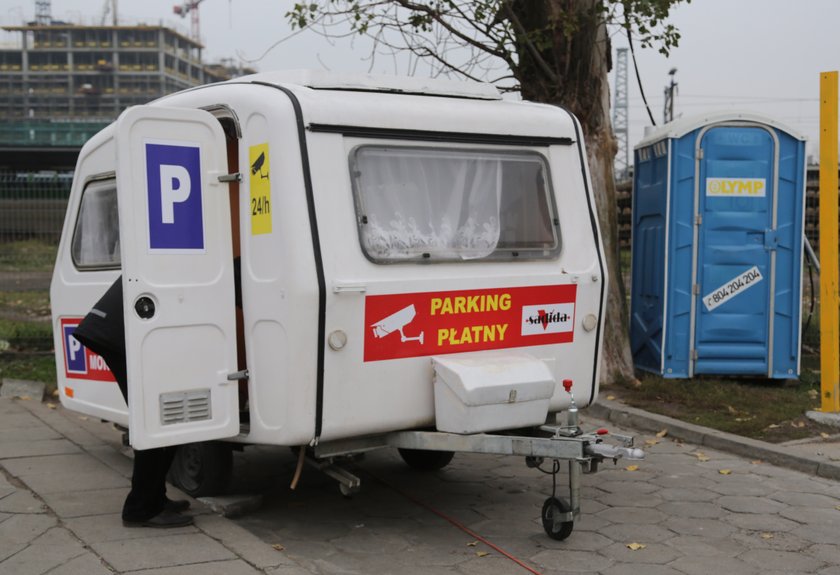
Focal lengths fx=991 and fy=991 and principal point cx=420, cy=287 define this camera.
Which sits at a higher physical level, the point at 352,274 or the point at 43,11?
the point at 43,11

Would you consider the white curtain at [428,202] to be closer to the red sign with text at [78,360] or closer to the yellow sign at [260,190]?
the yellow sign at [260,190]

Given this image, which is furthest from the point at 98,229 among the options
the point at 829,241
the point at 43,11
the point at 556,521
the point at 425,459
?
the point at 43,11

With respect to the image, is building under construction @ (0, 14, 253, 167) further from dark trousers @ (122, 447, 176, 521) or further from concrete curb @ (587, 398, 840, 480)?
dark trousers @ (122, 447, 176, 521)

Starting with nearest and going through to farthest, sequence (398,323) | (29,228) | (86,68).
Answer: (398,323)
(29,228)
(86,68)

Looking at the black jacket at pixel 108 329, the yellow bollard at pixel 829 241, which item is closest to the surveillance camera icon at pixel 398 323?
the black jacket at pixel 108 329

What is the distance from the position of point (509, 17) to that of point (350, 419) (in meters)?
4.91

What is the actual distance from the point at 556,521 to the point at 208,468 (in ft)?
6.38

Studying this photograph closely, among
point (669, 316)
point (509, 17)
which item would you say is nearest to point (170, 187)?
point (509, 17)

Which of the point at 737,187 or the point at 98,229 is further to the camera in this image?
the point at 737,187

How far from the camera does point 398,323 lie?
16.3 feet

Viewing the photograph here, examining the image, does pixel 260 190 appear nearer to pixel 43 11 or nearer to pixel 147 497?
pixel 147 497

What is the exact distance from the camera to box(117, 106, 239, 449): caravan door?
15.4 feet

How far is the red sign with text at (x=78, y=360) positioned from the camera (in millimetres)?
6031

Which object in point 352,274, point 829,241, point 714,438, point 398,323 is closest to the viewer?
point 352,274
